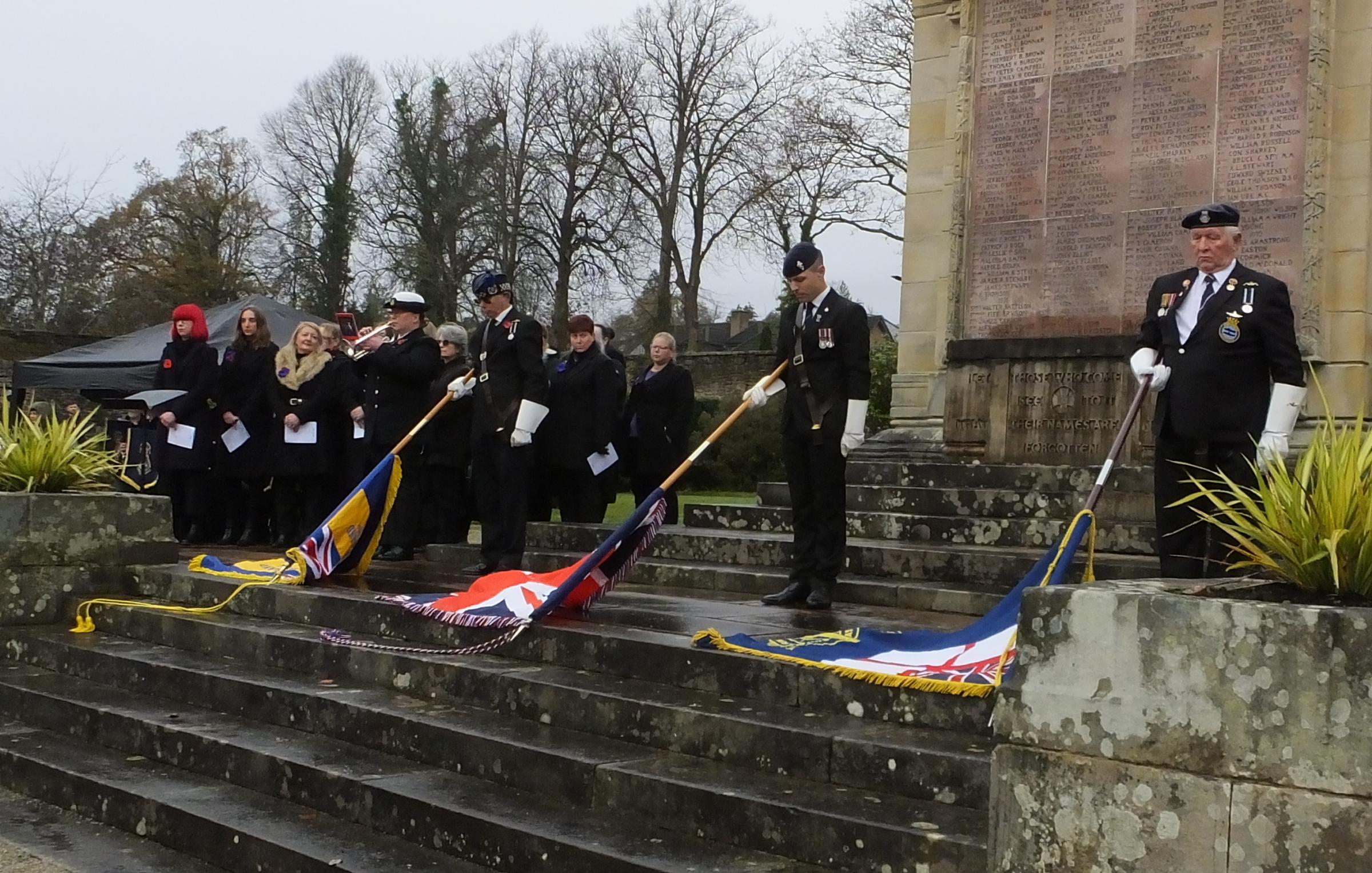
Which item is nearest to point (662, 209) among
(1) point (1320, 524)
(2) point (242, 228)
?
(2) point (242, 228)

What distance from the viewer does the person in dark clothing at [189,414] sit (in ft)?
38.3

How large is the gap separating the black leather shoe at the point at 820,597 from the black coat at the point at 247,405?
19.3 ft

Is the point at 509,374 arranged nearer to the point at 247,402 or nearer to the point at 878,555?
the point at 878,555

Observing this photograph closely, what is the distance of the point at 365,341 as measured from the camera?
1238cm

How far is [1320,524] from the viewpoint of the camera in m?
3.38

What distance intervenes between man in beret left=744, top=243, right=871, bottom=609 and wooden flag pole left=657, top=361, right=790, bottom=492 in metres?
0.05

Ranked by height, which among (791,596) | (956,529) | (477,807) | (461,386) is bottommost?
(477,807)

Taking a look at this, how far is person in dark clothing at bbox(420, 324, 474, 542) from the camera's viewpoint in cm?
1030

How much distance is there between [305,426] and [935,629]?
628 centimetres

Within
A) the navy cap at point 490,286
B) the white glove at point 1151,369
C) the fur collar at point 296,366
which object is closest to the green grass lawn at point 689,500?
the fur collar at point 296,366

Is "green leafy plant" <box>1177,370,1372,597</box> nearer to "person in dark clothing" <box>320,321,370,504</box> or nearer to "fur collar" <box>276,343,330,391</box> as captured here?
"person in dark clothing" <box>320,321,370,504</box>

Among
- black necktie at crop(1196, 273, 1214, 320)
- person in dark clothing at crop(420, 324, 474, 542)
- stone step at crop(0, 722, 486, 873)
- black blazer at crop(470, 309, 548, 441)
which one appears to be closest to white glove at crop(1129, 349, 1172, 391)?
black necktie at crop(1196, 273, 1214, 320)

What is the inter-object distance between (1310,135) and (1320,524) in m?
6.84

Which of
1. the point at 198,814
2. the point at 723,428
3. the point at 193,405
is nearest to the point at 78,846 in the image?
the point at 198,814
